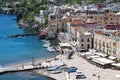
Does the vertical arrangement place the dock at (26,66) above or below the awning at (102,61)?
below

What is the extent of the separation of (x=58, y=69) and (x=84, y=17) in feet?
69.4

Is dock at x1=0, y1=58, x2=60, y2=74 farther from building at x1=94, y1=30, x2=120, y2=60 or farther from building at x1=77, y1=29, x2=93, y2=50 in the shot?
building at x1=94, y1=30, x2=120, y2=60

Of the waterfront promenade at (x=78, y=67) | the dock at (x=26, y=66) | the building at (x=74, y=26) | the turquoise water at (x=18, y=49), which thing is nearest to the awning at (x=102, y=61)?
the waterfront promenade at (x=78, y=67)

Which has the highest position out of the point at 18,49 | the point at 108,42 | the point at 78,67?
the point at 108,42

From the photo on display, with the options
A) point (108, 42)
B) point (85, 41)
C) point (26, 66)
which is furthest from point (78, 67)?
point (85, 41)

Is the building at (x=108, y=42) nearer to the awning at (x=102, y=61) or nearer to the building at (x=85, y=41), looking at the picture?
the building at (x=85, y=41)

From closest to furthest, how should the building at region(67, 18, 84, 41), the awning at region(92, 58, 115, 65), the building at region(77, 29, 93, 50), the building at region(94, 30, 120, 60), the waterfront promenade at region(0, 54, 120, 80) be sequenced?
the waterfront promenade at region(0, 54, 120, 80), the awning at region(92, 58, 115, 65), the building at region(94, 30, 120, 60), the building at region(77, 29, 93, 50), the building at region(67, 18, 84, 41)

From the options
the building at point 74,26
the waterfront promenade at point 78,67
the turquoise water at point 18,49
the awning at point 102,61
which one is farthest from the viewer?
the building at point 74,26

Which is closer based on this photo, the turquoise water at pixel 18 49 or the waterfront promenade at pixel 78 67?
the waterfront promenade at pixel 78 67

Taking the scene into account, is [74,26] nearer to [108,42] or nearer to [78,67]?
[108,42]

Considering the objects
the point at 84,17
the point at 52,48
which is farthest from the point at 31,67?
the point at 84,17

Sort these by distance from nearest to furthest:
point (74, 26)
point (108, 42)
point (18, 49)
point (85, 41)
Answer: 1. point (108, 42)
2. point (85, 41)
3. point (18, 49)
4. point (74, 26)

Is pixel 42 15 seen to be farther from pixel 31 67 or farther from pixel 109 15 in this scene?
pixel 31 67

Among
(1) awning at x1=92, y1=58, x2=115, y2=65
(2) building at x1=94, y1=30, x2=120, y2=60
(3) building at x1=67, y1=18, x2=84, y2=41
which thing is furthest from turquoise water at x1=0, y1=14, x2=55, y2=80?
(1) awning at x1=92, y1=58, x2=115, y2=65
